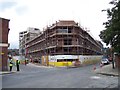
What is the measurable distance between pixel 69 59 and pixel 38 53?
106 feet

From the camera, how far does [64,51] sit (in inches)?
2970

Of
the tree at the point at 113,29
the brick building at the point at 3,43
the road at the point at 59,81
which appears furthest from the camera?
the brick building at the point at 3,43

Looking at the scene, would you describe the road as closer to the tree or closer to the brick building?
the tree

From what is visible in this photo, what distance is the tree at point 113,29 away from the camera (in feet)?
108

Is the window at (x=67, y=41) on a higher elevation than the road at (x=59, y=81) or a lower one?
higher

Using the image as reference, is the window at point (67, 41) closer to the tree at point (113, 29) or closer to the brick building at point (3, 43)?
the brick building at point (3, 43)

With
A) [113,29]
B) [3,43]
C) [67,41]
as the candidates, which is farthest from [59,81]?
[67,41]

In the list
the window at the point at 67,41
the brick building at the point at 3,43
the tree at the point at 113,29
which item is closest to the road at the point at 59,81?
the tree at the point at 113,29

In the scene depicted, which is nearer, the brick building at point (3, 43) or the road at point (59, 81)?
the road at point (59, 81)

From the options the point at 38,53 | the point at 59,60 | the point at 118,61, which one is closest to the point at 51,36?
the point at 59,60

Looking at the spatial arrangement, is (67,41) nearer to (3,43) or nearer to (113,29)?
(3,43)

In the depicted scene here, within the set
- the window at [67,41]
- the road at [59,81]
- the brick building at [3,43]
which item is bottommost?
the road at [59,81]

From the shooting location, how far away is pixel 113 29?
32812mm

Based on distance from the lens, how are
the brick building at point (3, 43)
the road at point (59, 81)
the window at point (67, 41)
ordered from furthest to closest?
1. the window at point (67, 41)
2. the brick building at point (3, 43)
3. the road at point (59, 81)
